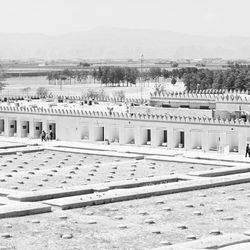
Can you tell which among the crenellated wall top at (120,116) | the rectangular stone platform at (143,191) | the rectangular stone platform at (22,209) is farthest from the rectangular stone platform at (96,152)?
the rectangular stone platform at (22,209)

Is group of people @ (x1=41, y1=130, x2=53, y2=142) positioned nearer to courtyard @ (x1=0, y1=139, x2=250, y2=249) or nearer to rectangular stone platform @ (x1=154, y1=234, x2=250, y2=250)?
courtyard @ (x1=0, y1=139, x2=250, y2=249)

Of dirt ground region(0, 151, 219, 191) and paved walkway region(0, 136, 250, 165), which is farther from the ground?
dirt ground region(0, 151, 219, 191)

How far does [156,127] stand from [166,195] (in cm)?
1819

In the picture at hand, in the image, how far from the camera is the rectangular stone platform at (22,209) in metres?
23.4

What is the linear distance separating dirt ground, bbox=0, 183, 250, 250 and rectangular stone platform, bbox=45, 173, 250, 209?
0.33 m

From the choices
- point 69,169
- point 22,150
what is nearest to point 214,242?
point 69,169

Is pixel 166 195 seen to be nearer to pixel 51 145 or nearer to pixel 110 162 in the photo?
pixel 110 162

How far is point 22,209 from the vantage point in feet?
77.8

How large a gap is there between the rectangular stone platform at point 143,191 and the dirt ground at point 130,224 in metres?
0.33

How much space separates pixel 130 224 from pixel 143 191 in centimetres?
476

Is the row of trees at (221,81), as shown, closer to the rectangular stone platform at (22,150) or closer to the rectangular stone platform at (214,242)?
the rectangular stone platform at (22,150)

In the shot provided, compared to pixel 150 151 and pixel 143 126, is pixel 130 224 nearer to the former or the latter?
pixel 150 151

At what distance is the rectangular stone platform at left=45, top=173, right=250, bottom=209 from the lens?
25.1 metres

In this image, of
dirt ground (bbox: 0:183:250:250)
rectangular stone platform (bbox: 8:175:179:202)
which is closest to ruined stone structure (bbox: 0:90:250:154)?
rectangular stone platform (bbox: 8:175:179:202)
